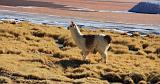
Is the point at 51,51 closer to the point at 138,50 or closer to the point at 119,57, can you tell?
the point at 119,57

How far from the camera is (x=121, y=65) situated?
50.3 feet

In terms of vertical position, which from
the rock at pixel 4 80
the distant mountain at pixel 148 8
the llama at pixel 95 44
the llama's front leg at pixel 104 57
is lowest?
the distant mountain at pixel 148 8

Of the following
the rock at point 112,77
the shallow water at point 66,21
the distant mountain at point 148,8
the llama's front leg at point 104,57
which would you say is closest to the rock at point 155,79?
the rock at point 112,77

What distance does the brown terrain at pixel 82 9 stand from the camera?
4347 centimetres

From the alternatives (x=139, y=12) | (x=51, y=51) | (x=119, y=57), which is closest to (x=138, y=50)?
(x=119, y=57)

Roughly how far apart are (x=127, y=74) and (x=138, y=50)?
6.60m

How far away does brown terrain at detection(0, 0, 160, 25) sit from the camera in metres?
43.5

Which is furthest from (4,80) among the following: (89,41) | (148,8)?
(148,8)

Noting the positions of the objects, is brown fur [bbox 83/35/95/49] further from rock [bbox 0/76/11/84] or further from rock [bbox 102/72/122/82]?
rock [bbox 0/76/11/84]

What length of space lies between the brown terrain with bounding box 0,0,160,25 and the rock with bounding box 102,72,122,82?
2814 centimetres

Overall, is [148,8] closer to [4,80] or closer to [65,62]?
[65,62]

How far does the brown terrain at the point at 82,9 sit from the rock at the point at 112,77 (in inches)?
1108

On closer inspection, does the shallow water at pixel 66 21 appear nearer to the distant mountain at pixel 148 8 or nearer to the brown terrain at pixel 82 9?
the brown terrain at pixel 82 9

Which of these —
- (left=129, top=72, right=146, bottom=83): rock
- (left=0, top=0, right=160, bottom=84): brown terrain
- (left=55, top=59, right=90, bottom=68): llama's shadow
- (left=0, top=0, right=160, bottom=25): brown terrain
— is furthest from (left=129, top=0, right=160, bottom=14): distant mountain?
(left=129, top=72, right=146, bottom=83): rock
